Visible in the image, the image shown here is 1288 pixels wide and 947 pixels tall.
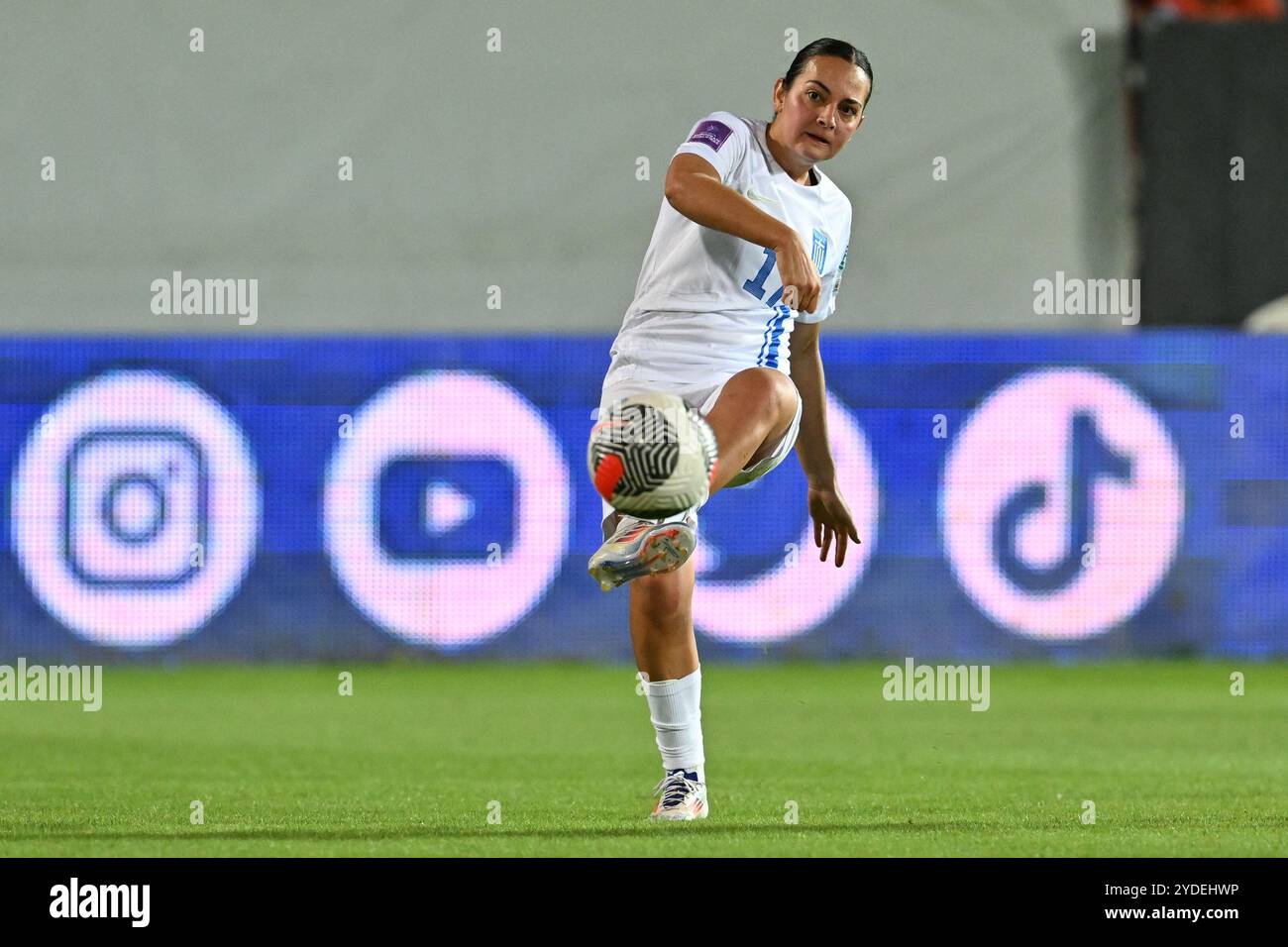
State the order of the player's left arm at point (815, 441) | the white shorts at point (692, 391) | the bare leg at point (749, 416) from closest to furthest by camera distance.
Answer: the bare leg at point (749, 416) → the white shorts at point (692, 391) → the player's left arm at point (815, 441)

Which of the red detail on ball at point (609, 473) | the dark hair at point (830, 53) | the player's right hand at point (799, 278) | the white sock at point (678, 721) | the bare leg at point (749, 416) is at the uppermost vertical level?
the dark hair at point (830, 53)

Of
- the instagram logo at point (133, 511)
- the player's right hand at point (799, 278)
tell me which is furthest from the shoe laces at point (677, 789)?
the instagram logo at point (133, 511)

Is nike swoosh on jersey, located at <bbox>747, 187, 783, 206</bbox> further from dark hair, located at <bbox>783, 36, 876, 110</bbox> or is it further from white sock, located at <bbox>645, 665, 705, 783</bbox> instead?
white sock, located at <bbox>645, 665, 705, 783</bbox>

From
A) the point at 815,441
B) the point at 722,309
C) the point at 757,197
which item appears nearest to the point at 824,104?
the point at 757,197

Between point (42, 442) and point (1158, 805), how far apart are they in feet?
20.3

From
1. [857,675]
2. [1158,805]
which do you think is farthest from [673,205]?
[857,675]

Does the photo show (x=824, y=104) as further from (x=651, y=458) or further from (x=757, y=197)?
(x=651, y=458)

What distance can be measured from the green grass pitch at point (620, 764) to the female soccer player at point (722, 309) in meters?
0.40

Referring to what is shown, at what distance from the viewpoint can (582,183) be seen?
1421 cm

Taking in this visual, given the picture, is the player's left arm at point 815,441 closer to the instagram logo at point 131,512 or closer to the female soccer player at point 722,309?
the female soccer player at point 722,309

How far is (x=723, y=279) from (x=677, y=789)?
1.26 m

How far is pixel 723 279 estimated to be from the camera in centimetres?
539

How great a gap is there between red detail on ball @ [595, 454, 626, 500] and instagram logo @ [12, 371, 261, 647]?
574 centimetres

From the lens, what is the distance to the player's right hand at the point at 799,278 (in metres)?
4.72
